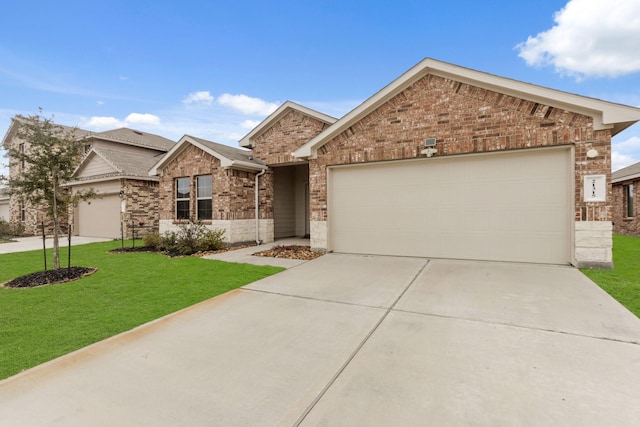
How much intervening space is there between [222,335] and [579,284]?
248 inches

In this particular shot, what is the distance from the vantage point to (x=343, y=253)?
30.7 feet

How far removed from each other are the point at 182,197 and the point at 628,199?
75.9 feet

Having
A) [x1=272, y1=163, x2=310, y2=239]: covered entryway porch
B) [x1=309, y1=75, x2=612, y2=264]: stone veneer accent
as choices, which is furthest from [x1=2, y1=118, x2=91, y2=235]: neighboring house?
[x1=309, y1=75, x2=612, y2=264]: stone veneer accent

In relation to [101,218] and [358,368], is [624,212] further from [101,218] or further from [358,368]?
[101,218]

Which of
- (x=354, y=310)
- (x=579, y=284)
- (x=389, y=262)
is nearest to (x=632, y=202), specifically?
(x=579, y=284)

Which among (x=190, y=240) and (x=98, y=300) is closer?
(x=98, y=300)

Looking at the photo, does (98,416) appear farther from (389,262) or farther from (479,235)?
(479,235)

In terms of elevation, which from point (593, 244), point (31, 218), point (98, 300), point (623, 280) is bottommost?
point (98, 300)

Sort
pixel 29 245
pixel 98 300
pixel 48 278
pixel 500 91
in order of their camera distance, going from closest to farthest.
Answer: pixel 98 300 < pixel 48 278 < pixel 500 91 < pixel 29 245

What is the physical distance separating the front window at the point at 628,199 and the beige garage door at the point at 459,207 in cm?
1375

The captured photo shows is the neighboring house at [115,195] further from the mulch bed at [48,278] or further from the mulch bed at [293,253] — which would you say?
the mulch bed at [293,253]

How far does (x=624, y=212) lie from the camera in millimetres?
16062

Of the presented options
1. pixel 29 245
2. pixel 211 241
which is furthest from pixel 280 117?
pixel 29 245

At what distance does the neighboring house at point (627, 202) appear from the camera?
14840mm
